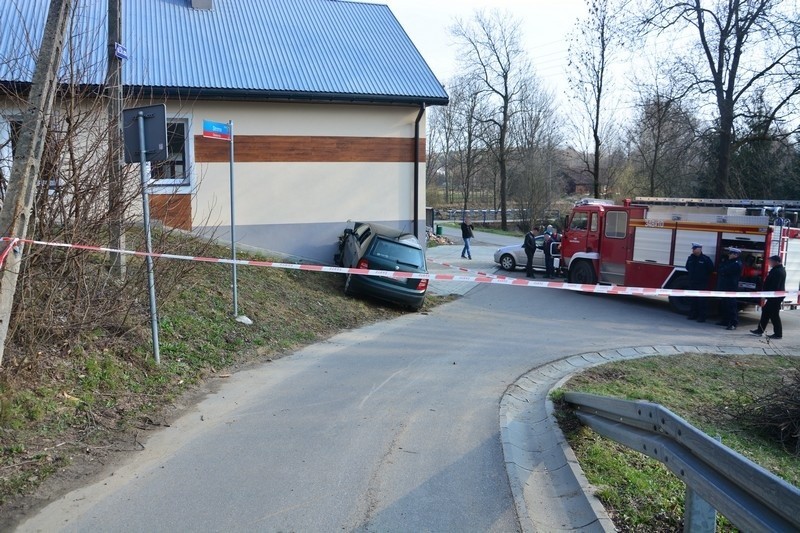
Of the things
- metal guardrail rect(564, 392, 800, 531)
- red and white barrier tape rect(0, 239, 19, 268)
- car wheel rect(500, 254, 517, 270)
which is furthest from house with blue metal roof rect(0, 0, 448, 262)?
metal guardrail rect(564, 392, 800, 531)

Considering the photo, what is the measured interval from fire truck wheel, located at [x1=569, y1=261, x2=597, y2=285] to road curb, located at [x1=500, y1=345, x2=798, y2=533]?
9.52 metres

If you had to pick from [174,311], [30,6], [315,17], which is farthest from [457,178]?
[174,311]

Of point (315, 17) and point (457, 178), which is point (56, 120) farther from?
point (457, 178)

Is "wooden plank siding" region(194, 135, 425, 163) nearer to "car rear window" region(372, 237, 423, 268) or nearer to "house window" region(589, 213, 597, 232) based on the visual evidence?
"car rear window" region(372, 237, 423, 268)

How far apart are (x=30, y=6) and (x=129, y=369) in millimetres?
13682

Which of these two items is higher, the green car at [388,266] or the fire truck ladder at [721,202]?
the fire truck ladder at [721,202]

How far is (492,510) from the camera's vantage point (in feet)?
15.6

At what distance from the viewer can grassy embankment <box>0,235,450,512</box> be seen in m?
5.32

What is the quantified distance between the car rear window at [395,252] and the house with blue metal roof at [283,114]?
3.73 metres

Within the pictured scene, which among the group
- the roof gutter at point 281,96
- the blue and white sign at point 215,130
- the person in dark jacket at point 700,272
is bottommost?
the person in dark jacket at point 700,272

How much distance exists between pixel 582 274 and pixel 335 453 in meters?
14.4

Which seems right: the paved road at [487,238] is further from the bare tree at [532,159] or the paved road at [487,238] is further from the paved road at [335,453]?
the paved road at [335,453]

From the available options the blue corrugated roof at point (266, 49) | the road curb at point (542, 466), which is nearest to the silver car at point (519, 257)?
the blue corrugated roof at point (266, 49)

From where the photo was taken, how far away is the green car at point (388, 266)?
14.0 metres
